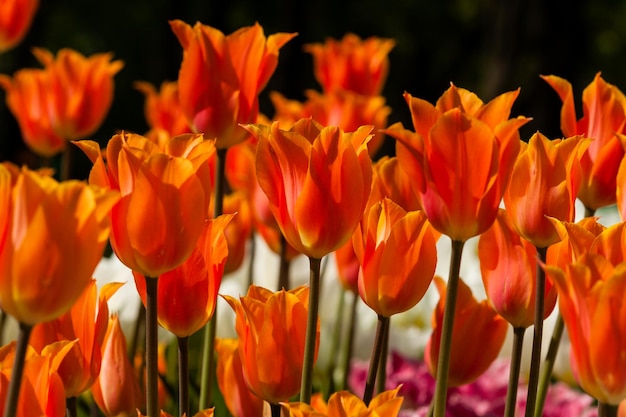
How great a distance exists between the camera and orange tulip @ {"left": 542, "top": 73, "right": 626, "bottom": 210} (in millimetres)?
1184

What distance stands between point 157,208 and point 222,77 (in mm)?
473

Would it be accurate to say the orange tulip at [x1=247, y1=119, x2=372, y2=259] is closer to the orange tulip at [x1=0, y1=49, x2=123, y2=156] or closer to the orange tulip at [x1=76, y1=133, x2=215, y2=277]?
the orange tulip at [x1=76, y1=133, x2=215, y2=277]

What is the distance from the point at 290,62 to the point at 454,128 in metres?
7.41

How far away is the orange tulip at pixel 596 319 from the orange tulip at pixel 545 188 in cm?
21

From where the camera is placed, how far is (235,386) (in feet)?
3.69

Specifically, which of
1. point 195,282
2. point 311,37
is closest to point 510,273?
point 195,282

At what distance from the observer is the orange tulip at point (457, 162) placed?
0.96 m

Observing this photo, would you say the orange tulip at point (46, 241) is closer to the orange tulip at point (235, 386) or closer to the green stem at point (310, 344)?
the green stem at point (310, 344)

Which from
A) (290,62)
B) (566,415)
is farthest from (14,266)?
(290,62)

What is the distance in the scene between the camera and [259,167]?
38.0 inches

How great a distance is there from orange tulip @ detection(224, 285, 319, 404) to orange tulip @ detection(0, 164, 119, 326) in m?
0.23

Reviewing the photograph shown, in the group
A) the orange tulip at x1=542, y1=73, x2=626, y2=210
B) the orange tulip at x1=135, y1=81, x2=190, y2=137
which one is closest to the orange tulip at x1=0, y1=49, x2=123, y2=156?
the orange tulip at x1=135, y1=81, x2=190, y2=137

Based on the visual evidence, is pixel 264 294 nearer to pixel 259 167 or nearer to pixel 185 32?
pixel 259 167

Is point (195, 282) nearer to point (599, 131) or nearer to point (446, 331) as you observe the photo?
point (446, 331)
